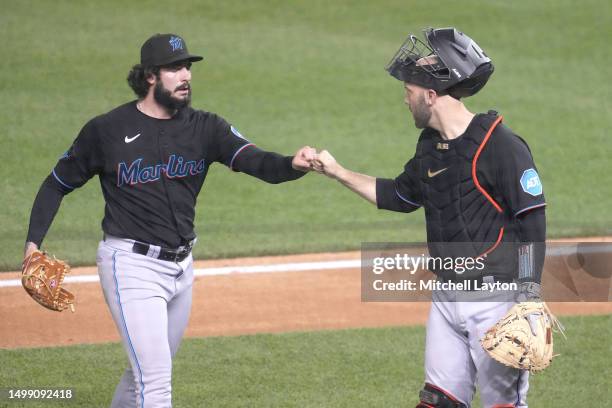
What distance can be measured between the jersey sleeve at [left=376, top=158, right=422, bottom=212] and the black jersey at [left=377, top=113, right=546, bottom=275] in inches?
5.6

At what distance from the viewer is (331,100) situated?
43.8 feet

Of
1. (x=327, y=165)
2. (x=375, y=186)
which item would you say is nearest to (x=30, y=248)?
(x=327, y=165)

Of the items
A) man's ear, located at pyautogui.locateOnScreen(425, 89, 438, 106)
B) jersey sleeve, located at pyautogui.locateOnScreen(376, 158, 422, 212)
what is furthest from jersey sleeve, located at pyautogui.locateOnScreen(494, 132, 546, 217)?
jersey sleeve, located at pyautogui.locateOnScreen(376, 158, 422, 212)

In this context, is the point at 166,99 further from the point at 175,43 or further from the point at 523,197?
the point at 523,197

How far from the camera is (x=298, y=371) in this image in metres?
6.53

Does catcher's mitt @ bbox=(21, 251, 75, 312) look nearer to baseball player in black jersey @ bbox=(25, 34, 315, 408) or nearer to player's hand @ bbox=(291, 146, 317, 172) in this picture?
baseball player in black jersey @ bbox=(25, 34, 315, 408)

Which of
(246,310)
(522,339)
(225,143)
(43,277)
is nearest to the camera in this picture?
(522,339)

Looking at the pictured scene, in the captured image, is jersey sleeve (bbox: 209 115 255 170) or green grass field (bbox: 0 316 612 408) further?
green grass field (bbox: 0 316 612 408)

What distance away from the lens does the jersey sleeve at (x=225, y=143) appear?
5.29 meters

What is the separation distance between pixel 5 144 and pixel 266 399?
6338 millimetres

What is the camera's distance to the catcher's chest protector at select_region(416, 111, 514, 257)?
4.54m

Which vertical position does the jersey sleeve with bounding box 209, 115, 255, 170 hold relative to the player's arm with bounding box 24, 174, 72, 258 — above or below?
above

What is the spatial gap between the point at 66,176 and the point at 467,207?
2.05 metres

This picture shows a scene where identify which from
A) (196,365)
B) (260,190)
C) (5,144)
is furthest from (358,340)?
(5,144)
